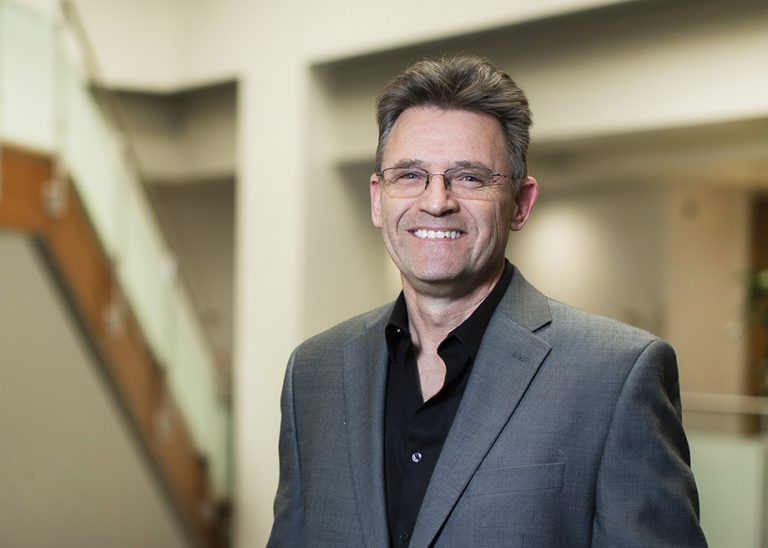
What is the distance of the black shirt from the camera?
1.68m

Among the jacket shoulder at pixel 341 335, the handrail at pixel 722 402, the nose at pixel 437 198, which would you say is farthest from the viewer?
the handrail at pixel 722 402

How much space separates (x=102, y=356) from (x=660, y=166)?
4.35 meters

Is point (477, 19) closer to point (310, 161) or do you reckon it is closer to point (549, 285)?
point (310, 161)

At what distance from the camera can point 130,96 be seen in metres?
8.03

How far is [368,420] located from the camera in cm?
178

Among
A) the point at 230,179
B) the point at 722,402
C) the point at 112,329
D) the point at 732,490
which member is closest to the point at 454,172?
the point at 732,490

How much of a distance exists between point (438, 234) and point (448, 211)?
46mm

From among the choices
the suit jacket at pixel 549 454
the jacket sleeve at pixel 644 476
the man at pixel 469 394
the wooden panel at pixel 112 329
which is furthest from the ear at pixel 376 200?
the wooden panel at pixel 112 329

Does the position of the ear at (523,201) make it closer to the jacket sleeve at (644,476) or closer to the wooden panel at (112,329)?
the jacket sleeve at (644,476)

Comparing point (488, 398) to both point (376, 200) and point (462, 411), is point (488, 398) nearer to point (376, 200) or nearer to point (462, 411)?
point (462, 411)

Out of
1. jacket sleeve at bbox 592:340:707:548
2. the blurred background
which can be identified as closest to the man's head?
jacket sleeve at bbox 592:340:707:548

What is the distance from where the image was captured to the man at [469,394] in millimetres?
1515

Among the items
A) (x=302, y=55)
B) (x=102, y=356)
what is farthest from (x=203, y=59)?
(x=102, y=356)

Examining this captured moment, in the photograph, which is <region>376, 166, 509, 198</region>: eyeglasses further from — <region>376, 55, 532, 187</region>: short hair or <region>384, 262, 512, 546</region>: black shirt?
<region>384, 262, 512, 546</region>: black shirt
